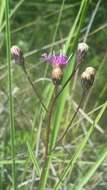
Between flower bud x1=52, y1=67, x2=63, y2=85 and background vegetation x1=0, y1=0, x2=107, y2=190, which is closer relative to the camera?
flower bud x1=52, y1=67, x2=63, y2=85

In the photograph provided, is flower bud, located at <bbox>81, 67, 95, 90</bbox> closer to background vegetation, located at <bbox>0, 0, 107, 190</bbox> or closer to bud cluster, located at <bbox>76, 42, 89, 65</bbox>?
bud cluster, located at <bbox>76, 42, 89, 65</bbox>

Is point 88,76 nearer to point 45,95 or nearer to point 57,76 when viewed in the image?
point 57,76

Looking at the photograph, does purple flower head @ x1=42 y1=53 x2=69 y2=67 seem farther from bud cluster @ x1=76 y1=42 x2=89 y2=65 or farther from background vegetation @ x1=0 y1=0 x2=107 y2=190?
background vegetation @ x1=0 y1=0 x2=107 y2=190

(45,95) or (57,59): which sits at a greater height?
(45,95)

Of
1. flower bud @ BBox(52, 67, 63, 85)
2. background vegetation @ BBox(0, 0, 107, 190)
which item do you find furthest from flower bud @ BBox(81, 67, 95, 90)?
background vegetation @ BBox(0, 0, 107, 190)

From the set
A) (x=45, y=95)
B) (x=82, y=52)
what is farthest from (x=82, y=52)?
(x=45, y=95)

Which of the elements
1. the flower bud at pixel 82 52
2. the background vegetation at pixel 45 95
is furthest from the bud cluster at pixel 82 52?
the background vegetation at pixel 45 95

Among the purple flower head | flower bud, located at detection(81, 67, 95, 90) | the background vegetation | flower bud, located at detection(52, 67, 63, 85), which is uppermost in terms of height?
the background vegetation

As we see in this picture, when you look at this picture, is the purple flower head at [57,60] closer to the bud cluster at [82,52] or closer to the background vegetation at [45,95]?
the bud cluster at [82,52]

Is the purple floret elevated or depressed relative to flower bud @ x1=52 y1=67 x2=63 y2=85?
elevated
